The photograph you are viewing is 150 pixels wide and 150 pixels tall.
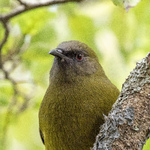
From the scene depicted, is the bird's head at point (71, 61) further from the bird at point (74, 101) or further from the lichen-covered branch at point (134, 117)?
the lichen-covered branch at point (134, 117)

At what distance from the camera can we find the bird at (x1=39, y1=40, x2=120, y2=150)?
Result: 123 inches

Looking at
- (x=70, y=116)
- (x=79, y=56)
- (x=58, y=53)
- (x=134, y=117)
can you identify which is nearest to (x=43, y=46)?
(x=79, y=56)

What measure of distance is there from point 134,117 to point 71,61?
3.61 ft

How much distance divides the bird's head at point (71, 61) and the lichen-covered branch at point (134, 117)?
91 cm

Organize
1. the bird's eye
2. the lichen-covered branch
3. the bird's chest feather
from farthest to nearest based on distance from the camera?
the bird's eye < the bird's chest feather < the lichen-covered branch

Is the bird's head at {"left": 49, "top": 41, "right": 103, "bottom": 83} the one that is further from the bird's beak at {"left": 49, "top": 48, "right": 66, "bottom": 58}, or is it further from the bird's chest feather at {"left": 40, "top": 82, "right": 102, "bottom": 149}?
the bird's chest feather at {"left": 40, "top": 82, "right": 102, "bottom": 149}

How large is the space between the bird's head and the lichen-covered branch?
906mm

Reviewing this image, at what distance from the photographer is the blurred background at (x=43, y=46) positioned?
4160mm

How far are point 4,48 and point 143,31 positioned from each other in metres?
1.73

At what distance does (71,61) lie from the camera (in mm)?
3404

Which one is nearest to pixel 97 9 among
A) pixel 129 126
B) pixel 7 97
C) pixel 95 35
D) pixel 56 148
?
pixel 95 35

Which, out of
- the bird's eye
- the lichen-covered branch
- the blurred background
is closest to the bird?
the bird's eye

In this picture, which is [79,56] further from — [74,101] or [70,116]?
[70,116]

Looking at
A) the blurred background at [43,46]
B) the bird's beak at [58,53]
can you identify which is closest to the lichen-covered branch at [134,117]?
the bird's beak at [58,53]
